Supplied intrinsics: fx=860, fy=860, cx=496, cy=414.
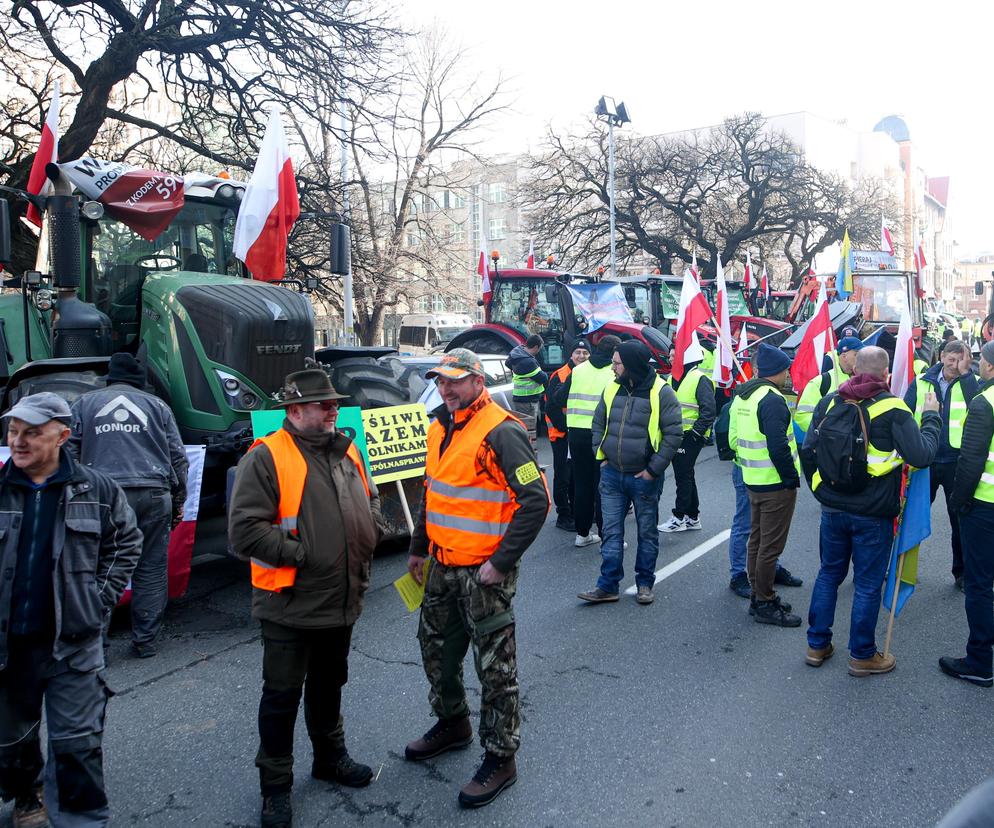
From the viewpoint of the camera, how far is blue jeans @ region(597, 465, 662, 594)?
6078mm

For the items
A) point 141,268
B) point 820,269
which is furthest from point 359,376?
point 820,269

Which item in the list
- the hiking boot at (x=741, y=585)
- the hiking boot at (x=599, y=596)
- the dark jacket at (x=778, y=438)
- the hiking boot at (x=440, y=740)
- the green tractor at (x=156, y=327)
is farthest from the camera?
the green tractor at (x=156, y=327)

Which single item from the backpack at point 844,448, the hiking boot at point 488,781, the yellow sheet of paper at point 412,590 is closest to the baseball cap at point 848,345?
the backpack at point 844,448

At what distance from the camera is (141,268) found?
7426mm

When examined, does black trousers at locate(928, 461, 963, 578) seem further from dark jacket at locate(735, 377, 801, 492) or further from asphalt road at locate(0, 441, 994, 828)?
dark jacket at locate(735, 377, 801, 492)

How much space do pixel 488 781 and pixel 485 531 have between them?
3.48 ft

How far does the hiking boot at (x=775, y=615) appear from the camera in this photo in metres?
5.73

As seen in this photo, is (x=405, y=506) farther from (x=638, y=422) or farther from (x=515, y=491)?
→ (x=515, y=491)

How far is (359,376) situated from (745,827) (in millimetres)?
5850

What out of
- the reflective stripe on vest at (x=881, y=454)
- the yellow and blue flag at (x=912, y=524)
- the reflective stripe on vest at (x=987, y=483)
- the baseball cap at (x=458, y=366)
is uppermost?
the baseball cap at (x=458, y=366)

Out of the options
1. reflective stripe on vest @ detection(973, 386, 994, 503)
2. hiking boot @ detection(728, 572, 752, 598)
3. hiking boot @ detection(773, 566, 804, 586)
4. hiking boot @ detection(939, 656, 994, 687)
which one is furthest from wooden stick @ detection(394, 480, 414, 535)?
reflective stripe on vest @ detection(973, 386, 994, 503)

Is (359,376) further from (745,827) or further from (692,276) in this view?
(745,827)

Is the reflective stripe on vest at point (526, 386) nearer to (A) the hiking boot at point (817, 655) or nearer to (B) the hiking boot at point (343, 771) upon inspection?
(A) the hiking boot at point (817, 655)

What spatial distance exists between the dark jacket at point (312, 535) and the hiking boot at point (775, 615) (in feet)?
10.7
